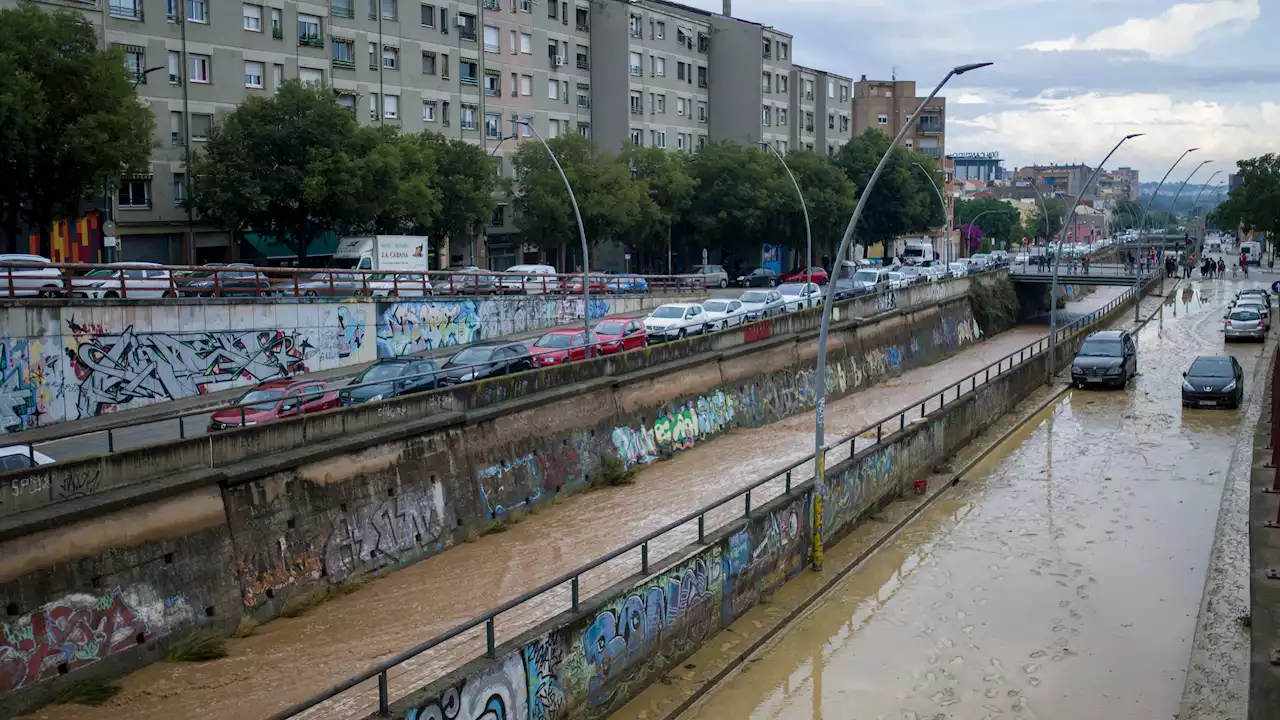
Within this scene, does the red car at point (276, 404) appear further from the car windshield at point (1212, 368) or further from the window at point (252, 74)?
the car windshield at point (1212, 368)

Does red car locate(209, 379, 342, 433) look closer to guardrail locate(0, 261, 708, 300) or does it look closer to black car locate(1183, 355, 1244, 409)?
guardrail locate(0, 261, 708, 300)

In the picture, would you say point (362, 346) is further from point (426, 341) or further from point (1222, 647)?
point (1222, 647)

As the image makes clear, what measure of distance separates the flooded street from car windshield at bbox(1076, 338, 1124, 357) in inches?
427

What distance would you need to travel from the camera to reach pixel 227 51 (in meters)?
48.1

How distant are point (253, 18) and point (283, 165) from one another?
8394 mm

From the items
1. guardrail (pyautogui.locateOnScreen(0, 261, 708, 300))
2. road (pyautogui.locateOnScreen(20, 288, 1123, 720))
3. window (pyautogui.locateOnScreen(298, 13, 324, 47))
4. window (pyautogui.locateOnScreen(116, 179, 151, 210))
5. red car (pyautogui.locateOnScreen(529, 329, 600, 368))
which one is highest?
window (pyautogui.locateOnScreen(298, 13, 324, 47))

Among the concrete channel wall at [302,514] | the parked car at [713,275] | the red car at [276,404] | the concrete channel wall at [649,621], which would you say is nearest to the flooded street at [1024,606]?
the concrete channel wall at [649,621]

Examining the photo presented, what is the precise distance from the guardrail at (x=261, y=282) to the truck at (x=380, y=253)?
86.0 inches

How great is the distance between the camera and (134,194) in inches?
1809

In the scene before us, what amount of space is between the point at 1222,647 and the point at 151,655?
1604cm

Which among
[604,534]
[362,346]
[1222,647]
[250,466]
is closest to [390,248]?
[362,346]

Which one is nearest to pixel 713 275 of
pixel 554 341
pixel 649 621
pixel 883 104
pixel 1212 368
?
pixel 1212 368

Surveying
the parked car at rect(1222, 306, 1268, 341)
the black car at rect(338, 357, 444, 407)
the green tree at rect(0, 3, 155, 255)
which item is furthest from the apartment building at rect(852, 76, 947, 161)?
the black car at rect(338, 357, 444, 407)

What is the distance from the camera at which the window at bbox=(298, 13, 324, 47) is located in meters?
51.5
